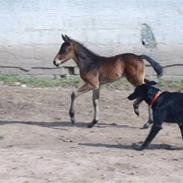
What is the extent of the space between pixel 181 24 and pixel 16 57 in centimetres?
337

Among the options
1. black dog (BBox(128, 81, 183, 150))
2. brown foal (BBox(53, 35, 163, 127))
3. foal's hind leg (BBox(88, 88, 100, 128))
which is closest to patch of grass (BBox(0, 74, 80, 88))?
brown foal (BBox(53, 35, 163, 127))

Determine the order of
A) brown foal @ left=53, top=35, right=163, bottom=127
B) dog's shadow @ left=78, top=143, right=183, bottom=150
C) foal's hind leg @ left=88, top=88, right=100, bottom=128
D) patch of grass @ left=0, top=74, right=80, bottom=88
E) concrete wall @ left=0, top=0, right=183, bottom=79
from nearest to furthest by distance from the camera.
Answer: dog's shadow @ left=78, top=143, right=183, bottom=150 → foal's hind leg @ left=88, top=88, right=100, bottom=128 → brown foal @ left=53, top=35, right=163, bottom=127 → patch of grass @ left=0, top=74, right=80, bottom=88 → concrete wall @ left=0, top=0, right=183, bottom=79

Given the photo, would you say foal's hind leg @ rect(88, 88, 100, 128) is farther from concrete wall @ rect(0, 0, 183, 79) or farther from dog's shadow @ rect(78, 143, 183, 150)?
concrete wall @ rect(0, 0, 183, 79)

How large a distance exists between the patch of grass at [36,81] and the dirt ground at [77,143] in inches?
15.3

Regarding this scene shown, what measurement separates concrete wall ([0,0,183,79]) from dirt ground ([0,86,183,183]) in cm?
118

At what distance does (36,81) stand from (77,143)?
4.64 metres

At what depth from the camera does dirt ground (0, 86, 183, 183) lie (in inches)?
310

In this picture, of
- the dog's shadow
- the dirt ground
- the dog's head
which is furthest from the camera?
the dog's shadow

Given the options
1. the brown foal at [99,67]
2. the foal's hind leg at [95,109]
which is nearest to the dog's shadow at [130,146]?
the foal's hind leg at [95,109]

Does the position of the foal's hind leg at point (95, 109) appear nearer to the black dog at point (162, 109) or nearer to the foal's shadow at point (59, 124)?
the foal's shadow at point (59, 124)

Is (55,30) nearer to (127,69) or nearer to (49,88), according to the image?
(49,88)

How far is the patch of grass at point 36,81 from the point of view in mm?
13906

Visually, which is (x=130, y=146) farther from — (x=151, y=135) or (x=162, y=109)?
(x=162, y=109)

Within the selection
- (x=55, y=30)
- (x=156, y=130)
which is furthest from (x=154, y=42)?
(x=156, y=130)
